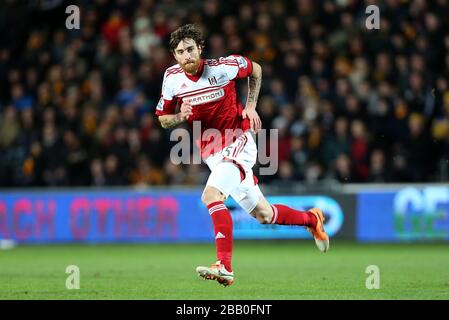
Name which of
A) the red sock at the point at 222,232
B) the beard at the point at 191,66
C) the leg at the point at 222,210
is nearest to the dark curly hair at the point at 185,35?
the beard at the point at 191,66

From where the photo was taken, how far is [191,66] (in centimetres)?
832

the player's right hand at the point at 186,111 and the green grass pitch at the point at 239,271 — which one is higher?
the player's right hand at the point at 186,111

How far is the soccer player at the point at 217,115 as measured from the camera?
27.2 feet

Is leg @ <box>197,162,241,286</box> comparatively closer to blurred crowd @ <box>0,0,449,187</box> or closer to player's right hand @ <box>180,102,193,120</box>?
player's right hand @ <box>180,102,193,120</box>

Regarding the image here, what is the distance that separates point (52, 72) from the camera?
18.1 m

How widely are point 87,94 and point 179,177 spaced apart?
9.60 feet

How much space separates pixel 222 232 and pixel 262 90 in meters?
8.46

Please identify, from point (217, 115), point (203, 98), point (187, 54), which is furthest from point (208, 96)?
point (187, 54)

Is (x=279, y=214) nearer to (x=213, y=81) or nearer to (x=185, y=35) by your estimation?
(x=213, y=81)

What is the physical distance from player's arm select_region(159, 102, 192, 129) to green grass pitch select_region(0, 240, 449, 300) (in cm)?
147

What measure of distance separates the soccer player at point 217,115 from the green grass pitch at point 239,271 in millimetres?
820

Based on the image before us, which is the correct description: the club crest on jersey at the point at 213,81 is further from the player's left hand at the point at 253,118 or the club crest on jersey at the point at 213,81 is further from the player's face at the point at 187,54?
the player's left hand at the point at 253,118

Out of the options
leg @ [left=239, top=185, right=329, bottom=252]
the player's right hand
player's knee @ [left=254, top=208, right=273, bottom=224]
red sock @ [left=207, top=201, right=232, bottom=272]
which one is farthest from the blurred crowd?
the player's right hand

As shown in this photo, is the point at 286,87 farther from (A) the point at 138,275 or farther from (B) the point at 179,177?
(A) the point at 138,275
